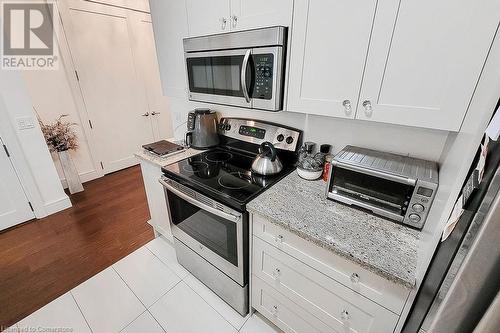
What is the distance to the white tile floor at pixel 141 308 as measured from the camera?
143cm

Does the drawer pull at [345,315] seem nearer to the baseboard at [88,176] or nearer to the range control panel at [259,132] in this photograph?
the range control panel at [259,132]

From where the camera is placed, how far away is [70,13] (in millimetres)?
2695

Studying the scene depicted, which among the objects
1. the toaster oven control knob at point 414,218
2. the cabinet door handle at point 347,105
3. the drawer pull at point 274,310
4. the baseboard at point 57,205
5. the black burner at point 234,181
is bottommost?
the baseboard at point 57,205

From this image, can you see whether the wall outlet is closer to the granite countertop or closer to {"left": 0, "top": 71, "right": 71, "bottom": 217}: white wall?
{"left": 0, "top": 71, "right": 71, "bottom": 217}: white wall

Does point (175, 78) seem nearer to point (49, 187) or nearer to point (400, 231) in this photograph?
point (400, 231)

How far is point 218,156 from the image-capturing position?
5.60 feet

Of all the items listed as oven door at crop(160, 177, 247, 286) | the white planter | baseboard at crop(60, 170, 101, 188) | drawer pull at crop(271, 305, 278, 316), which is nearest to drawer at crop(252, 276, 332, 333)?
drawer pull at crop(271, 305, 278, 316)

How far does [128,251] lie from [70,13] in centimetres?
297

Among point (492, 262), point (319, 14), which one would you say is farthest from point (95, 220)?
point (492, 262)

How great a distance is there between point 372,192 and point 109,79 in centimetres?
368

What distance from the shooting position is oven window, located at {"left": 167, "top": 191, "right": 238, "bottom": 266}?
1.28m

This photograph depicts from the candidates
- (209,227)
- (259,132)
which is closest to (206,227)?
(209,227)

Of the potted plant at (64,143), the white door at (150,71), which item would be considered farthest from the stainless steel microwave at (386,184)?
the white door at (150,71)

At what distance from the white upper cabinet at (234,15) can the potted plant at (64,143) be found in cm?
238
